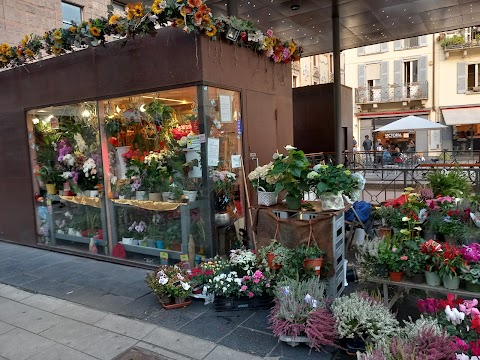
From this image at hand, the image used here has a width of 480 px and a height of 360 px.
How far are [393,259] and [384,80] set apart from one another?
2663 centimetres

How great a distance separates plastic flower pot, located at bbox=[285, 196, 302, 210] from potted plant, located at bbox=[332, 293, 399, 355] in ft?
4.31

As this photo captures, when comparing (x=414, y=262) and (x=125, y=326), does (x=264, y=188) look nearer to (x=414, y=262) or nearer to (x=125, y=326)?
(x=414, y=262)

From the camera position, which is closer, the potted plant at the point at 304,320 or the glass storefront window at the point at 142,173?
the potted plant at the point at 304,320

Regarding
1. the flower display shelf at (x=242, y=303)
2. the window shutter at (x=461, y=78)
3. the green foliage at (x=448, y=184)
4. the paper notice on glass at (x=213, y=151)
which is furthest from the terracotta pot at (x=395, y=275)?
the window shutter at (x=461, y=78)

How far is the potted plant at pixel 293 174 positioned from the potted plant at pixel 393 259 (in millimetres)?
1063

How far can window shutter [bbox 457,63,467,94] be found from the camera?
2467 cm

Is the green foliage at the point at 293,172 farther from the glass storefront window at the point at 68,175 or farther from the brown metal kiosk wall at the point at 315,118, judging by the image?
the brown metal kiosk wall at the point at 315,118

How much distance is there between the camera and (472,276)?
3.17 meters

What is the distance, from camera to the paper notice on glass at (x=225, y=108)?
539 cm

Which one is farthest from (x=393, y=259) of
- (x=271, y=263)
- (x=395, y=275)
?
(x=271, y=263)

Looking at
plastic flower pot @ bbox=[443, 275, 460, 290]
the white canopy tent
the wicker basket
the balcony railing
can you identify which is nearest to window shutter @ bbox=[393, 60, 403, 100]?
the balcony railing

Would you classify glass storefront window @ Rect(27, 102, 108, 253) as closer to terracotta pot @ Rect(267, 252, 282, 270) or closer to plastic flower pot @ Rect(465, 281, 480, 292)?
terracotta pot @ Rect(267, 252, 282, 270)

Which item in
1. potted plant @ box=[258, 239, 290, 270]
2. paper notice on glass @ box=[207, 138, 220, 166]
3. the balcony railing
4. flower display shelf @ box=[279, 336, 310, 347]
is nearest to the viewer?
flower display shelf @ box=[279, 336, 310, 347]

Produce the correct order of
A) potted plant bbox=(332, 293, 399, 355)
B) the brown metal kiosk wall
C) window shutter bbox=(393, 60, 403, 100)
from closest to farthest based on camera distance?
potted plant bbox=(332, 293, 399, 355), the brown metal kiosk wall, window shutter bbox=(393, 60, 403, 100)
